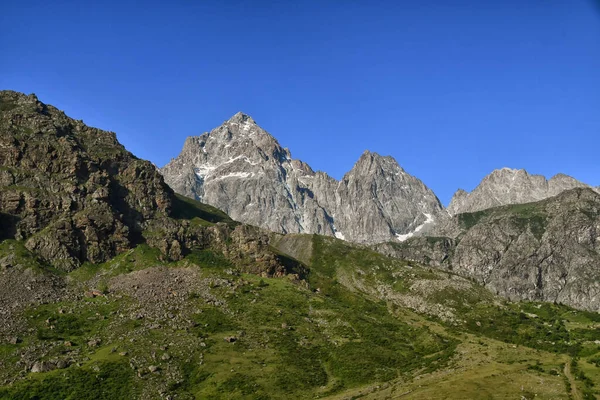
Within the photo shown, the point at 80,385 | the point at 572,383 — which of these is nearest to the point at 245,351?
the point at 80,385

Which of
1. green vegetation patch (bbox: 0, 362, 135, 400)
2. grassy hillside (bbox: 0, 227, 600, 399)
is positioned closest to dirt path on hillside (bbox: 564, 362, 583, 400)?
grassy hillside (bbox: 0, 227, 600, 399)

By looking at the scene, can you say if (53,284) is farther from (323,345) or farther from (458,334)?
(458,334)

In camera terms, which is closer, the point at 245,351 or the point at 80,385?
the point at 80,385

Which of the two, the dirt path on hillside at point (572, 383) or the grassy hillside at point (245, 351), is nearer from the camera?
the dirt path on hillside at point (572, 383)

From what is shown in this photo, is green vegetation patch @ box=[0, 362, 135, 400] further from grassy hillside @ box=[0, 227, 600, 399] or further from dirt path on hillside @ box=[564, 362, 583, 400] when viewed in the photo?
dirt path on hillside @ box=[564, 362, 583, 400]

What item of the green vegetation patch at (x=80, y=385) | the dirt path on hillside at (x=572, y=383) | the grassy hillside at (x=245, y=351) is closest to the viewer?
the dirt path on hillside at (x=572, y=383)

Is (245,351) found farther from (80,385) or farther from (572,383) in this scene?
(572,383)

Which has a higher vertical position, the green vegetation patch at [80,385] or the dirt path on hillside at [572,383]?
the green vegetation patch at [80,385]

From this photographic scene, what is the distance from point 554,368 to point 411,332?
50.1 m

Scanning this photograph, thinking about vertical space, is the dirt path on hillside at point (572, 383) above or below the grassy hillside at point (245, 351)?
below

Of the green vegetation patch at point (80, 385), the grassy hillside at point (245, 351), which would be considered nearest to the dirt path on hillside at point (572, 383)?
the grassy hillside at point (245, 351)

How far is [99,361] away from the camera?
136 metres

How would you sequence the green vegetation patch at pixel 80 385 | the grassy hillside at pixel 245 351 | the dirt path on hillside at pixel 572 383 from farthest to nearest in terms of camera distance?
1. the grassy hillside at pixel 245 351
2. the green vegetation patch at pixel 80 385
3. the dirt path on hillside at pixel 572 383

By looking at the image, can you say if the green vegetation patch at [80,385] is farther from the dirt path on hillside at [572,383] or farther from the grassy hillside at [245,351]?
the dirt path on hillside at [572,383]
